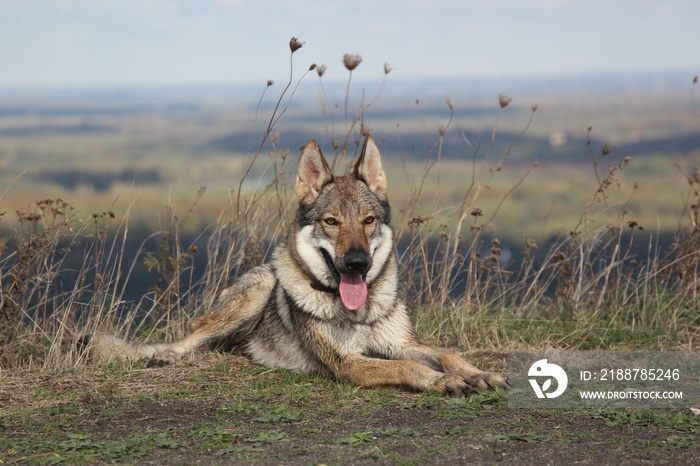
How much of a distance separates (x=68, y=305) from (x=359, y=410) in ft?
12.9

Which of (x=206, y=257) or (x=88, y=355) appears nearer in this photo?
(x=88, y=355)

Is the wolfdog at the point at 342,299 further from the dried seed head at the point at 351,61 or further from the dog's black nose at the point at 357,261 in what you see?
the dried seed head at the point at 351,61

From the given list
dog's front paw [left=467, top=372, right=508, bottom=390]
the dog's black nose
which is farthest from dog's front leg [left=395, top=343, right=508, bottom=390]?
the dog's black nose

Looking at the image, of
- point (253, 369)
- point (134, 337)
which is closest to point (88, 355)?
point (134, 337)

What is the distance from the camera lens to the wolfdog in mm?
6074

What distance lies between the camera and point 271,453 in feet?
14.3

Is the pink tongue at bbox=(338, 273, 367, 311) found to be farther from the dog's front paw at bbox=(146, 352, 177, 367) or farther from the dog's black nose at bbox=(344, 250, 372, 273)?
the dog's front paw at bbox=(146, 352, 177, 367)

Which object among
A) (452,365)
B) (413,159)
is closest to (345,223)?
(452,365)

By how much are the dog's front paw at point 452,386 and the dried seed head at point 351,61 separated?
11.5 ft

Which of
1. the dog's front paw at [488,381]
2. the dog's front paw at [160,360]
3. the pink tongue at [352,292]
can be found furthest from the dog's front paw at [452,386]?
the dog's front paw at [160,360]

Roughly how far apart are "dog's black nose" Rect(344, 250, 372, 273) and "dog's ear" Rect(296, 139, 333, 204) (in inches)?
31.7

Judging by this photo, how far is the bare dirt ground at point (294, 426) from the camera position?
4277 mm

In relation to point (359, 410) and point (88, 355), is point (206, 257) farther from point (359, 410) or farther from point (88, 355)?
point (359, 410)

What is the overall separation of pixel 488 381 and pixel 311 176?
7.83ft
